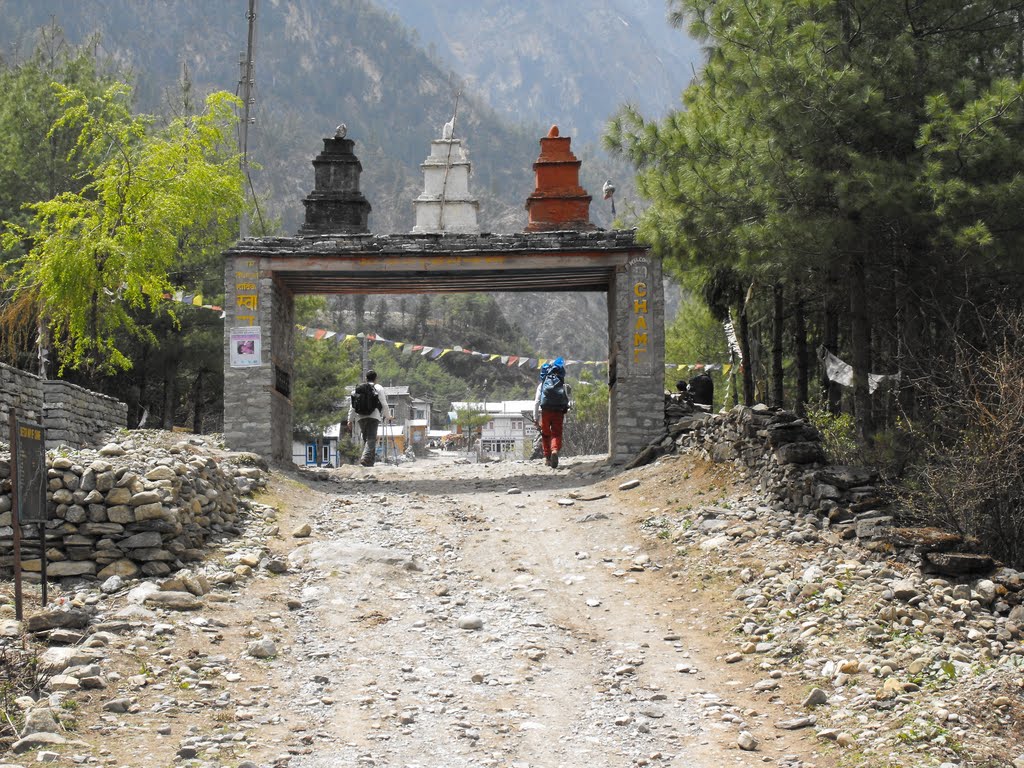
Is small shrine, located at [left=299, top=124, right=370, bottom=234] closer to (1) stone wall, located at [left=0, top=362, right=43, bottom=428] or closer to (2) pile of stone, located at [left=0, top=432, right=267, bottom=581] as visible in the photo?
(1) stone wall, located at [left=0, top=362, right=43, bottom=428]

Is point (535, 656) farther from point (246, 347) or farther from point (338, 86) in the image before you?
point (338, 86)

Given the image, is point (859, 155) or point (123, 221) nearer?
point (859, 155)

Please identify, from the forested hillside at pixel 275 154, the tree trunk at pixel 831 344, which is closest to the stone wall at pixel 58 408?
the forested hillside at pixel 275 154

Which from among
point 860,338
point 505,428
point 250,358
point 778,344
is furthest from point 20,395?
point 505,428

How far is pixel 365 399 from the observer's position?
67.2 feet

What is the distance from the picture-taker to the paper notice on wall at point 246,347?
18.5 m

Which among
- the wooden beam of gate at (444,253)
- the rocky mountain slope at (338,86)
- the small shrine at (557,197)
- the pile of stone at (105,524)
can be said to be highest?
the rocky mountain slope at (338,86)

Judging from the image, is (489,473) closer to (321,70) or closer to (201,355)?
(201,355)

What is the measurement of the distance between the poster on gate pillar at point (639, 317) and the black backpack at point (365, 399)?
479 centimetres

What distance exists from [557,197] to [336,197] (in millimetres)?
4659

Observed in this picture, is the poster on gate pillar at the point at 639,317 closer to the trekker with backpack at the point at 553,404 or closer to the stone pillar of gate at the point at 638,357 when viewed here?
the stone pillar of gate at the point at 638,357

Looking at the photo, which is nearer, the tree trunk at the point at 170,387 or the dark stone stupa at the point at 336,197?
the dark stone stupa at the point at 336,197

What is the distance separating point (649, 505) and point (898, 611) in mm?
5744

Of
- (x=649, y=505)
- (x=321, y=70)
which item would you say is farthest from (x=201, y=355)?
(x=321, y=70)
